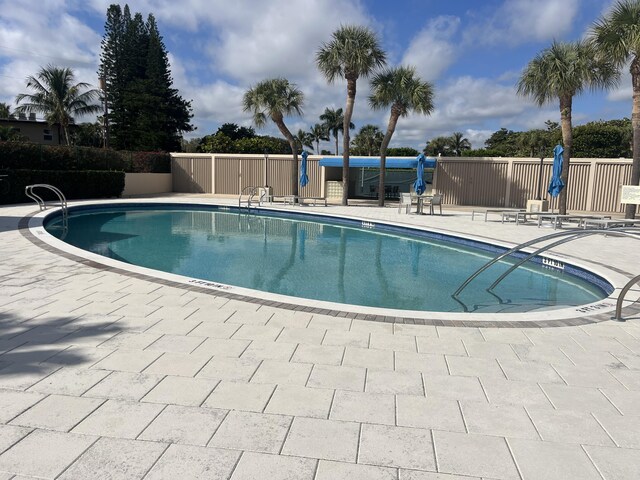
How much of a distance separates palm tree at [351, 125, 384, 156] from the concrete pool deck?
161 feet

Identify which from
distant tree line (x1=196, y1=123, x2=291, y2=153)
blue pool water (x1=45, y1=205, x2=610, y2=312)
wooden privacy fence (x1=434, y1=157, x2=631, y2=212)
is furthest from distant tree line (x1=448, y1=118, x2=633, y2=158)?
blue pool water (x1=45, y1=205, x2=610, y2=312)

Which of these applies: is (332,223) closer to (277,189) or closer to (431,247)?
(431,247)

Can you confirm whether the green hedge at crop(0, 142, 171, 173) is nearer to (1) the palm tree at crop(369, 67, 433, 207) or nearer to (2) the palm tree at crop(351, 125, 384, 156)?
(1) the palm tree at crop(369, 67, 433, 207)

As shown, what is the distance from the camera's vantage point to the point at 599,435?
9.39ft

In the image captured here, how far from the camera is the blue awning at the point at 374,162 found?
74.8 ft

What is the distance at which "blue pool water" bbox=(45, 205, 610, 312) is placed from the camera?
24.5 ft

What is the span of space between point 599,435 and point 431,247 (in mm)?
9388

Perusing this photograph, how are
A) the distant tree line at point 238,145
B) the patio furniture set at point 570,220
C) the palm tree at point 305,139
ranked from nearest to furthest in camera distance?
1. the patio furniture set at point 570,220
2. the distant tree line at point 238,145
3. the palm tree at point 305,139

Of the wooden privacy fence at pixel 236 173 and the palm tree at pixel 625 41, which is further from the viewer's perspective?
the wooden privacy fence at pixel 236 173

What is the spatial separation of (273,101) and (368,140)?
3330cm

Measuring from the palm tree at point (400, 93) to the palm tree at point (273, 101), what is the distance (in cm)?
386

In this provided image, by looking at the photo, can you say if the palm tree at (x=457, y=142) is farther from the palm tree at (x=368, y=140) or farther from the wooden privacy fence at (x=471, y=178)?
the wooden privacy fence at (x=471, y=178)

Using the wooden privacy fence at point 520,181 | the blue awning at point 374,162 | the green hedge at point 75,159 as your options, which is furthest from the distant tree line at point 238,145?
the wooden privacy fence at point 520,181

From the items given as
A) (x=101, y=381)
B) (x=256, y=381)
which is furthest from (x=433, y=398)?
(x=101, y=381)
